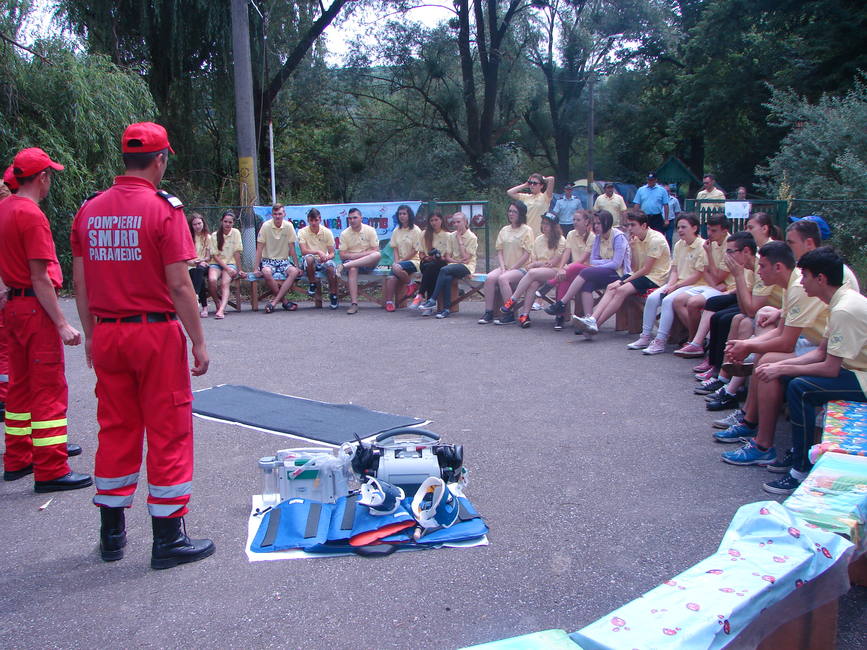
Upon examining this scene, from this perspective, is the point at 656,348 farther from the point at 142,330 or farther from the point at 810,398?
the point at 142,330

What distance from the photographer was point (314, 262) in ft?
40.9

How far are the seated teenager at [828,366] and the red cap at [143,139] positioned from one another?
3678mm

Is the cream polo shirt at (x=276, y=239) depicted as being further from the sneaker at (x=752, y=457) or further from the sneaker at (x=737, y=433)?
the sneaker at (x=752, y=457)

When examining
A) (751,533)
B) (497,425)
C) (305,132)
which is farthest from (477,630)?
(305,132)

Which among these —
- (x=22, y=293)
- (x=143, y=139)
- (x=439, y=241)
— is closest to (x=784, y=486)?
(x=143, y=139)

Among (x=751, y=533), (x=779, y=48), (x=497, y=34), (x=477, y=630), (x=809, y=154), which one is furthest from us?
(x=497, y=34)

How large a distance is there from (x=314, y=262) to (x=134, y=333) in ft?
29.3

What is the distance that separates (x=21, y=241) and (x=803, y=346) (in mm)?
5153

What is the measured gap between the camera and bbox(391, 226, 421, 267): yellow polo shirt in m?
12.1

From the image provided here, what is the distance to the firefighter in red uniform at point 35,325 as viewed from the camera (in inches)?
183

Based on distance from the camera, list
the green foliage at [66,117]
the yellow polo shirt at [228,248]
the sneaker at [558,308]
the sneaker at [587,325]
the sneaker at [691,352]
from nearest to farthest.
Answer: the sneaker at [691,352] → the sneaker at [587,325] → the sneaker at [558,308] → the yellow polo shirt at [228,248] → the green foliage at [66,117]

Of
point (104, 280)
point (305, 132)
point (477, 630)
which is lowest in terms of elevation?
point (477, 630)

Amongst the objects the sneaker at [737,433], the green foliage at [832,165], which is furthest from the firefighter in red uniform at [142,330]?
the green foliage at [832,165]

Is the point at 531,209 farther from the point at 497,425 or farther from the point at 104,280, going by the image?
the point at 104,280
